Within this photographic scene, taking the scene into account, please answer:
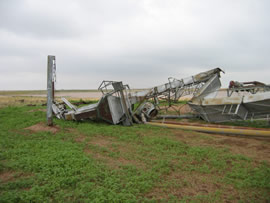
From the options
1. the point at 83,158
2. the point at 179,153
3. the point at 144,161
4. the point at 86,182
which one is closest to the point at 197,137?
the point at 179,153

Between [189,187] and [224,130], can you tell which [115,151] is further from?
[224,130]

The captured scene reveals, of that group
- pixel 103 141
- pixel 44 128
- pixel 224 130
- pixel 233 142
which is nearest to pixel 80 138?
pixel 103 141

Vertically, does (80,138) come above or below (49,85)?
below

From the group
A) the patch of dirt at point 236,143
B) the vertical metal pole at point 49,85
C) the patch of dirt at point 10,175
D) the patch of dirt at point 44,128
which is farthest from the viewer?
the vertical metal pole at point 49,85

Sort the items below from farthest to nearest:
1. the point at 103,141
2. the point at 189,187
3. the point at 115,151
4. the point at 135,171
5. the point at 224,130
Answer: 1. the point at 224,130
2. the point at 103,141
3. the point at 115,151
4. the point at 135,171
5. the point at 189,187

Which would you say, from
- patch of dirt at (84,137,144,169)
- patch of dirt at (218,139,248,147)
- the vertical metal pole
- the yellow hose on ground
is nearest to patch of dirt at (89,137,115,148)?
patch of dirt at (84,137,144,169)

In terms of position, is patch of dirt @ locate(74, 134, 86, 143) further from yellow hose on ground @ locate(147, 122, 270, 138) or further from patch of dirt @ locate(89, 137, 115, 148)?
yellow hose on ground @ locate(147, 122, 270, 138)

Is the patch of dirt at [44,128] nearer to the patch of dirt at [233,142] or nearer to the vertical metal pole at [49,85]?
the vertical metal pole at [49,85]

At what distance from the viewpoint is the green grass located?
4.07m

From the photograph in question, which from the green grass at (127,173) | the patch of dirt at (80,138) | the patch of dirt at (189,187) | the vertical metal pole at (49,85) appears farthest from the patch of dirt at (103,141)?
the patch of dirt at (189,187)

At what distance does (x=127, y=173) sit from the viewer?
16.7 feet

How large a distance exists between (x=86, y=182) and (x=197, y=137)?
637cm

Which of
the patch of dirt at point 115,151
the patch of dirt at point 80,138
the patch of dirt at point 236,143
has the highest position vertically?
the patch of dirt at point 236,143

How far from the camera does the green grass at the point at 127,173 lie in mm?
4069
